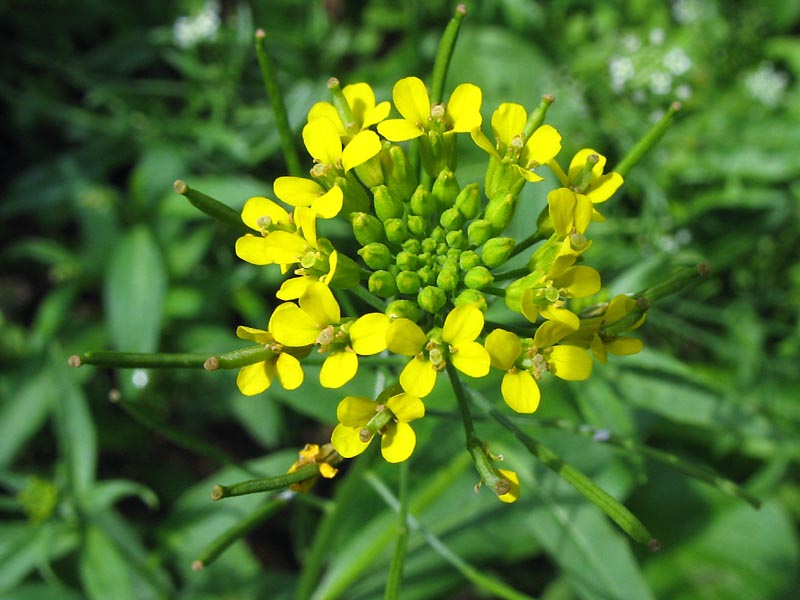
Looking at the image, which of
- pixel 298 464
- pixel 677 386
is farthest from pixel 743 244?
pixel 298 464

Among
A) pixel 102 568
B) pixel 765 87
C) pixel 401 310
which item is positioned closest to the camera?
pixel 401 310

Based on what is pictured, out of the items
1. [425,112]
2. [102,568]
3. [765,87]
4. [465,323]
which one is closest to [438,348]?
[465,323]

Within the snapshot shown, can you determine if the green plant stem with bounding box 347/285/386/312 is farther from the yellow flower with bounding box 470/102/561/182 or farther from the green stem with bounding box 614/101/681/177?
the green stem with bounding box 614/101/681/177

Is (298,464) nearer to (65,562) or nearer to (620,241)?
(65,562)

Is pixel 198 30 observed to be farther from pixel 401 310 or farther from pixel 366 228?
pixel 401 310

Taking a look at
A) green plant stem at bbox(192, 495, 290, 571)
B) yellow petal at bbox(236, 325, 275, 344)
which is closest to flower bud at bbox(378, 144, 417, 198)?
yellow petal at bbox(236, 325, 275, 344)

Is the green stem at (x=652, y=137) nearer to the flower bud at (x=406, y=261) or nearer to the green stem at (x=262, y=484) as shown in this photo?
the flower bud at (x=406, y=261)

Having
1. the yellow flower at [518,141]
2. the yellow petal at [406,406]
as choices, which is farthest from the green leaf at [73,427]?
the yellow flower at [518,141]

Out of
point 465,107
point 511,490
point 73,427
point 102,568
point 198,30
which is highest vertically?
point 465,107
